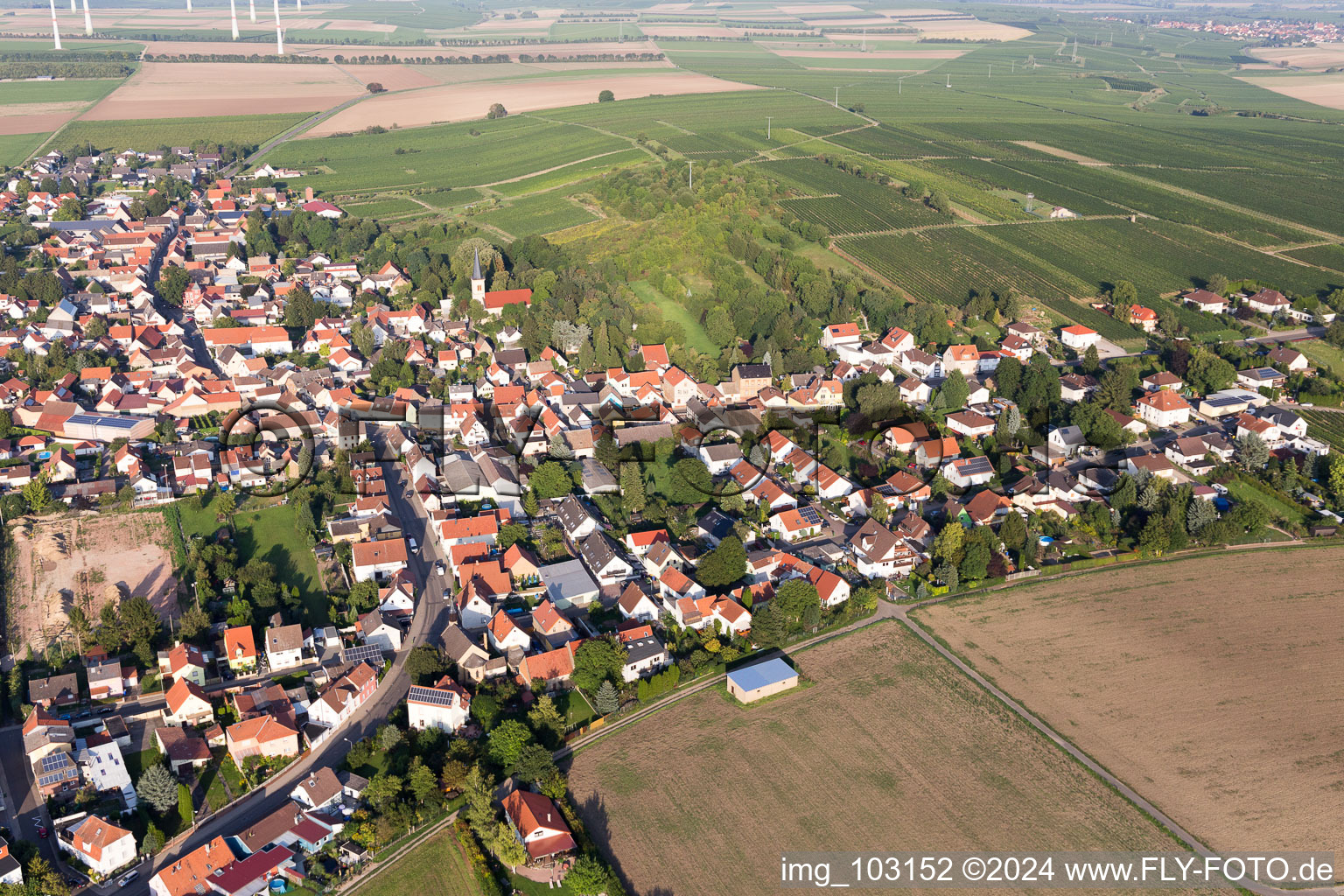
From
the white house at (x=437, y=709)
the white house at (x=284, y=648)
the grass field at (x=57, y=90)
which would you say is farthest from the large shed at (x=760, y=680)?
the grass field at (x=57, y=90)

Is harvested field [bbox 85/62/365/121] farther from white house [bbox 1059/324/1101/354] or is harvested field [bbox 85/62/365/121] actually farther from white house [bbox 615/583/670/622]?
white house [bbox 615/583/670/622]

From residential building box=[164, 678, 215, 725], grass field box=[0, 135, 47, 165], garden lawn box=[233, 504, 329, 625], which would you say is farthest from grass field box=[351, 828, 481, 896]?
grass field box=[0, 135, 47, 165]

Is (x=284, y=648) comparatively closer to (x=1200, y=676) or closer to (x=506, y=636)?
(x=506, y=636)

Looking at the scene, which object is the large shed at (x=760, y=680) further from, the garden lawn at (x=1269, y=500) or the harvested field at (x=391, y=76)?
the harvested field at (x=391, y=76)

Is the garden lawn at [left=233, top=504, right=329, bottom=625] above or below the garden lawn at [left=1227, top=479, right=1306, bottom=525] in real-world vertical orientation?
below

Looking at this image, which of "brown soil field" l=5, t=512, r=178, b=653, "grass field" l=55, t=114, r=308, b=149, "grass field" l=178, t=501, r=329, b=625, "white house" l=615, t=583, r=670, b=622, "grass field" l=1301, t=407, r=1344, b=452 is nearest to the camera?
"brown soil field" l=5, t=512, r=178, b=653

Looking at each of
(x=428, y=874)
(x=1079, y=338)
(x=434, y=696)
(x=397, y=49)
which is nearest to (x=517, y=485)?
(x=434, y=696)
